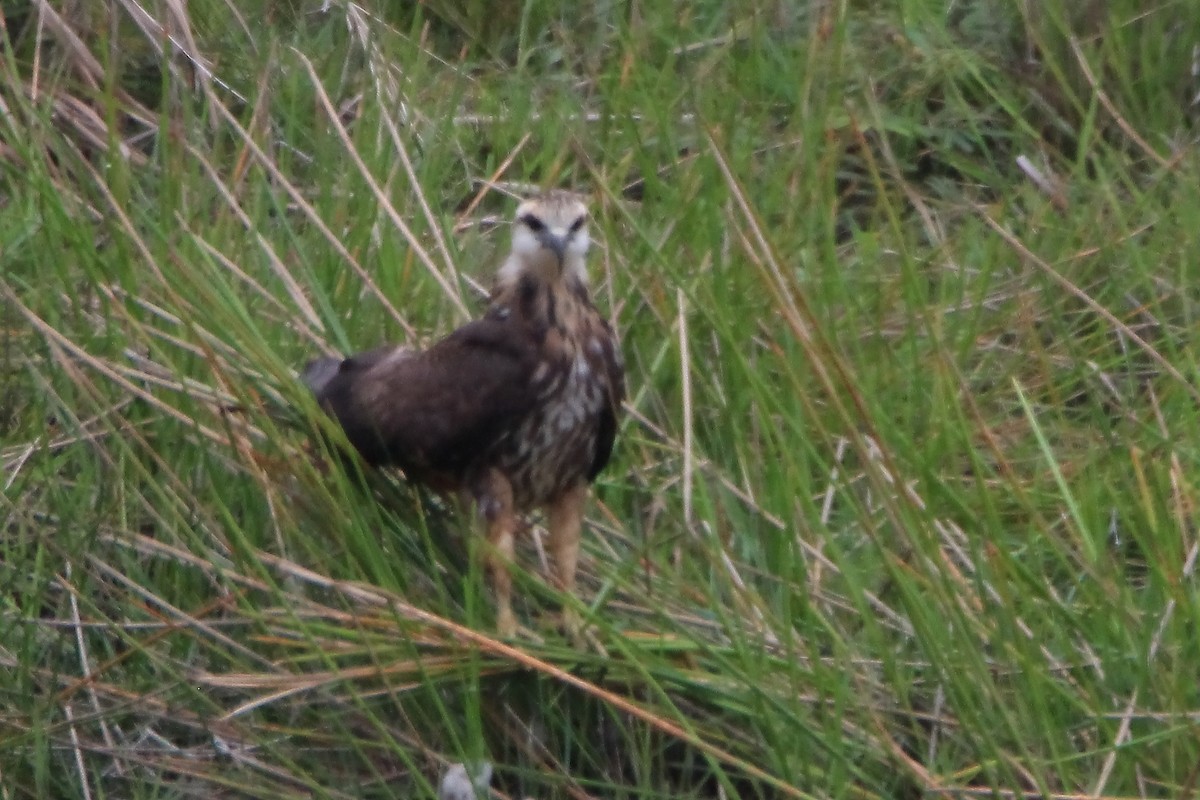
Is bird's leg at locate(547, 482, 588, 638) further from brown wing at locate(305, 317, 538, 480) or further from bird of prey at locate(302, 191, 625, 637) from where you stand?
brown wing at locate(305, 317, 538, 480)

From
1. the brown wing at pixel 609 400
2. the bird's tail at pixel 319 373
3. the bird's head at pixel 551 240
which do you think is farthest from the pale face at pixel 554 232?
the bird's tail at pixel 319 373

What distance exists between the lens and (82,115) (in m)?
4.40

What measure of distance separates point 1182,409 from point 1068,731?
86 centimetres

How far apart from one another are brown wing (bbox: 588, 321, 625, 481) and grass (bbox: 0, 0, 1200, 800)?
0.12ft

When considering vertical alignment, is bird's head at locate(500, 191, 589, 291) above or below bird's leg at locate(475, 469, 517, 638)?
above

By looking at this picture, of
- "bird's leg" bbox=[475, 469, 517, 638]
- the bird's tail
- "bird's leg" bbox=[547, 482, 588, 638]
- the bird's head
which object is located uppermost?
the bird's head

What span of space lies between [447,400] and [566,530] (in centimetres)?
28

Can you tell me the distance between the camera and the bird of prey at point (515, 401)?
3207mm

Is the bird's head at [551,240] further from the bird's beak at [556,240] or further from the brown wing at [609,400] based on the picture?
the brown wing at [609,400]

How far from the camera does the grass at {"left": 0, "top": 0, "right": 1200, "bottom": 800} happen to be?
276 centimetres

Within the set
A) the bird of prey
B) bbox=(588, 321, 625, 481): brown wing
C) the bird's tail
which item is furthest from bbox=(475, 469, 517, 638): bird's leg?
the bird's tail

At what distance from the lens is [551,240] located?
3346 mm

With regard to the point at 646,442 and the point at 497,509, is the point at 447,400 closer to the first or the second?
the point at 497,509

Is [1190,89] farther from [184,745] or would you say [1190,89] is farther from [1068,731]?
[184,745]
